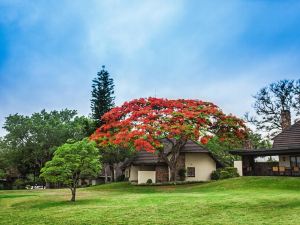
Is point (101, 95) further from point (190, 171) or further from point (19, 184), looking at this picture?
point (19, 184)

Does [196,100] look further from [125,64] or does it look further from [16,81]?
[16,81]

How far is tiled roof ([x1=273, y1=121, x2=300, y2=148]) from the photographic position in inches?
1203

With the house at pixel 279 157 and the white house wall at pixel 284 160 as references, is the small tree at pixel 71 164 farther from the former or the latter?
the white house wall at pixel 284 160

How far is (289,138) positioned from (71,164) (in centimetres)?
2058

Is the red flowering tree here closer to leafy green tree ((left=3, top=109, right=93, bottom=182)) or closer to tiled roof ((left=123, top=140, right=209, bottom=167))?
tiled roof ((left=123, top=140, right=209, bottom=167))

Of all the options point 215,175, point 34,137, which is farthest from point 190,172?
point 34,137

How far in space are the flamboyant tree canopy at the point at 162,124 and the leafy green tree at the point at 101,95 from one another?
8.57m

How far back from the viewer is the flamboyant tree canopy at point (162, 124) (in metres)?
26.7

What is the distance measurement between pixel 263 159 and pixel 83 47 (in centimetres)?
1994

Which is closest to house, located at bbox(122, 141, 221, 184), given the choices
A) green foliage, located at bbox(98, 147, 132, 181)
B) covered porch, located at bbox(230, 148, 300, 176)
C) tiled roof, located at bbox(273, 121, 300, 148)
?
green foliage, located at bbox(98, 147, 132, 181)

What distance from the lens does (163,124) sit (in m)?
27.2

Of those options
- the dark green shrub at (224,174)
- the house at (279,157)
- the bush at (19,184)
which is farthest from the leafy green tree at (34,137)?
the house at (279,157)

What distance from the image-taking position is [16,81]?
1025 inches

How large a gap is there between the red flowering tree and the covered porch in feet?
8.75
